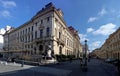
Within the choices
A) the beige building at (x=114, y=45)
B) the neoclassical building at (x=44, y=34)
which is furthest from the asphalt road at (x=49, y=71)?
the beige building at (x=114, y=45)

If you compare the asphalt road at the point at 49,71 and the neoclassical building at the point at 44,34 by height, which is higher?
the neoclassical building at the point at 44,34

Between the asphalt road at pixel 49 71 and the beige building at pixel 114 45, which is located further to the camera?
the beige building at pixel 114 45

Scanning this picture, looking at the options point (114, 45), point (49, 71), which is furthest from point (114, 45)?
point (49, 71)

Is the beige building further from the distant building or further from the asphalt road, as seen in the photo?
the asphalt road

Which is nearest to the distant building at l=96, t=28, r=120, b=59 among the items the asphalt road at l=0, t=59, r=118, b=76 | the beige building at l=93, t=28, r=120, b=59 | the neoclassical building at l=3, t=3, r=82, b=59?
the beige building at l=93, t=28, r=120, b=59

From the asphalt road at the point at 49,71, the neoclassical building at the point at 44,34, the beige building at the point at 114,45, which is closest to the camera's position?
the asphalt road at the point at 49,71

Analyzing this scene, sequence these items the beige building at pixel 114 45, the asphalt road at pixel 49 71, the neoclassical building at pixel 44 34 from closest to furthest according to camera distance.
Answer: the asphalt road at pixel 49 71 < the neoclassical building at pixel 44 34 < the beige building at pixel 114 45

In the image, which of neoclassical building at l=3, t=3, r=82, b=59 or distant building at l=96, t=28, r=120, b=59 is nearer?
neoclassical building at l=3, t=3, r=82, b=59

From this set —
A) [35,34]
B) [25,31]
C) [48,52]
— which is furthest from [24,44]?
[48,52]

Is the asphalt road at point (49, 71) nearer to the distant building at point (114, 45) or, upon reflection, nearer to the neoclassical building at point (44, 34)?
the neoclassical building at point (44, 34)

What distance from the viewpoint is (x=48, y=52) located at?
123ft

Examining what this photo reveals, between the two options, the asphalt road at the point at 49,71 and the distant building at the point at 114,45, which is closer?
the asphalt road at the point at 49,71

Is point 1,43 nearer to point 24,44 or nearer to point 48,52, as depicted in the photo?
point 24,44

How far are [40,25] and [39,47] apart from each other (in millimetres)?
6836
